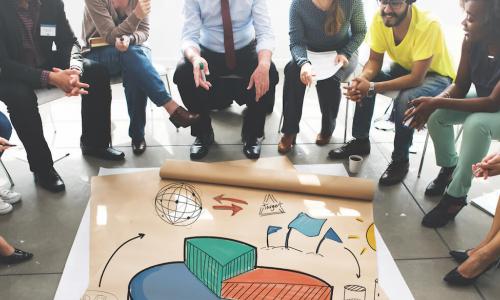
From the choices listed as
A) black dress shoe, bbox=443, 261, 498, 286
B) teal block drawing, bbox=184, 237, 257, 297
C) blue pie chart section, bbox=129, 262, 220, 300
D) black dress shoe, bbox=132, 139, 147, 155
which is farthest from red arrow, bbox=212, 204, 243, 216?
black dress shoe, bbox=443, 261, 498, 286

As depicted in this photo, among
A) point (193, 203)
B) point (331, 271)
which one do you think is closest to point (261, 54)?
A: point (193, 203)

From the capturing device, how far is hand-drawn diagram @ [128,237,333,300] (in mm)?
1647

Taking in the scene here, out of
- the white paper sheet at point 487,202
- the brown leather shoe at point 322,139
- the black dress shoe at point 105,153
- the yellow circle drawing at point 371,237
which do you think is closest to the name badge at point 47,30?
the black dress shoe at point 105,153

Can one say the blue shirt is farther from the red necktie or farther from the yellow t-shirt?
the yellow t-shirt

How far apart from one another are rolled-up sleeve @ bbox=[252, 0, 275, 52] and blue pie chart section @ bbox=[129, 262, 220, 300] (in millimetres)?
1380

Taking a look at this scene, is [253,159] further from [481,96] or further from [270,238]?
[481,96]

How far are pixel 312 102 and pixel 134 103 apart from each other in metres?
1.34

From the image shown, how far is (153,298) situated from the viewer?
163cm

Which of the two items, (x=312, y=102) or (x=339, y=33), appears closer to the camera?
(x=339, y=33)

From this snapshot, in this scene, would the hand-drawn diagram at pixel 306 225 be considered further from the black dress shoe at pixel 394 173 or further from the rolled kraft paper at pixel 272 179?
the black dress shoe at pixel 394 173

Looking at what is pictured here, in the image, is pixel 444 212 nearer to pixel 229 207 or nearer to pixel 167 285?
pixel 229 207

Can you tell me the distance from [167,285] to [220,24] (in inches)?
60.8

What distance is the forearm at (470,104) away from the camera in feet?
6.68

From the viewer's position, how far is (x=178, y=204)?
2096 mm
